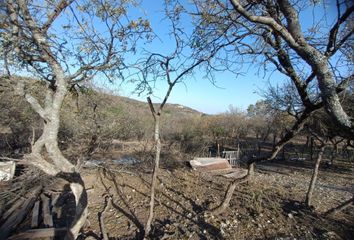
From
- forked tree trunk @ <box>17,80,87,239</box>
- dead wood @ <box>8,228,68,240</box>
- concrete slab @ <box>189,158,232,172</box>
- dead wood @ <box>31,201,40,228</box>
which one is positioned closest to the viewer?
forked tree trunk @ <box>17,80,87,239</box>

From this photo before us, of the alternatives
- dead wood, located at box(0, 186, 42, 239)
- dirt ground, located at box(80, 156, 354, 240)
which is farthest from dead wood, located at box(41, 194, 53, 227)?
dirt ground, located at box(80, 156, 354, 240)

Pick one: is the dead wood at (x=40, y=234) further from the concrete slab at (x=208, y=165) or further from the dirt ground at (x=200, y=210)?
the concrete slab at (x=208, y=165)

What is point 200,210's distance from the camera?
622cm

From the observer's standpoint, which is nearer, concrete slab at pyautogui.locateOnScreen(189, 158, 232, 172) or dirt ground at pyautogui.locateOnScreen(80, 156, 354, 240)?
dirt ground at pyautogui.locateOnScreen(80, 156, 354, 240)

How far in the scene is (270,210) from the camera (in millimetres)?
6176

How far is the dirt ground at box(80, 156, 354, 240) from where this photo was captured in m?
5.10

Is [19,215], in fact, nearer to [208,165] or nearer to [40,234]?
[40,234]

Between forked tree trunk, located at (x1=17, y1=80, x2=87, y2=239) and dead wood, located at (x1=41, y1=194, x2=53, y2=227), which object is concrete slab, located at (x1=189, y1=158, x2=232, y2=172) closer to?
dead wood, located at (x1=41, y1=194, x2=53, y2=227)

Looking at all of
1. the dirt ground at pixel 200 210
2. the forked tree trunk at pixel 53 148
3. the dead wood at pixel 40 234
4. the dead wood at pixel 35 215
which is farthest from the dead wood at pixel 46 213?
the forked tree trunk at pixel 53 148

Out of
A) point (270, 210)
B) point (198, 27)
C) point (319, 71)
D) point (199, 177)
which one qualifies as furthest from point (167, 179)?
point (319, 71)

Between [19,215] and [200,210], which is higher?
[200,210]

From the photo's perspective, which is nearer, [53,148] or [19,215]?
[53,148]

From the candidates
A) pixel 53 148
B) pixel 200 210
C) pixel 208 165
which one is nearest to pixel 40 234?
pixel 53 148

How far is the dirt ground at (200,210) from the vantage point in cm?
510
